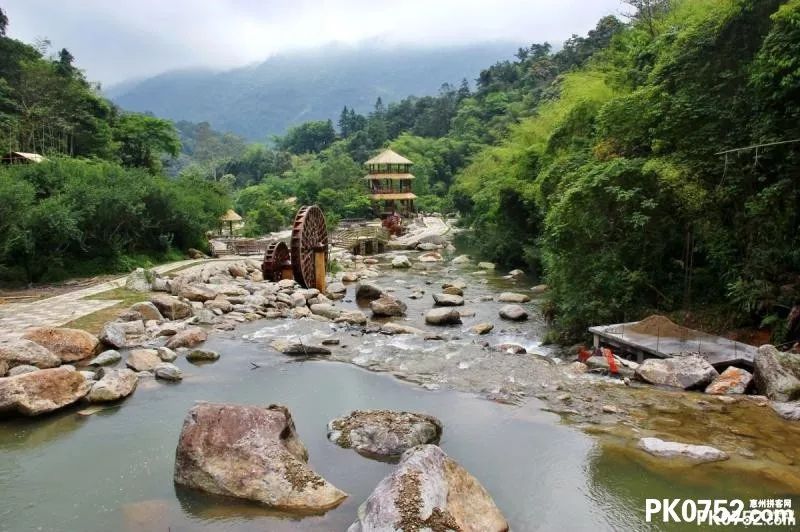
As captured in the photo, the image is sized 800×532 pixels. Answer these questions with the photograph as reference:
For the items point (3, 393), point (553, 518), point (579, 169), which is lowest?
point (553, 518)

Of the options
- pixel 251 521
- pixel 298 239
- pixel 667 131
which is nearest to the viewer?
pixel 251 521

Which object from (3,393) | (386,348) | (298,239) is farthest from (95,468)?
(298,239)

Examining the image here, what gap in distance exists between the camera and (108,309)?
14867mm

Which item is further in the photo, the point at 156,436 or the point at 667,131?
the point at 667,131

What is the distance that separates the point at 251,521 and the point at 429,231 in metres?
37.4

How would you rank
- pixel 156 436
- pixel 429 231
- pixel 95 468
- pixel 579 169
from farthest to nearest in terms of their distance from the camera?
pixel 429 231, pixel 579 169, pixel 156 436, pixel 95 468

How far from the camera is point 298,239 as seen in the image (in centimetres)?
2112

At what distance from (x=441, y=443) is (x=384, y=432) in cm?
84

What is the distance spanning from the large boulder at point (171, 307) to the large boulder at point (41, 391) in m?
5.42

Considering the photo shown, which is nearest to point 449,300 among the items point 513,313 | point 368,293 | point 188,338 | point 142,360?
point 513,313

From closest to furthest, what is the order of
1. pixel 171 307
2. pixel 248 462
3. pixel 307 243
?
1. pixel 248 462
2. pixel 171 307
3. pixel 307 243

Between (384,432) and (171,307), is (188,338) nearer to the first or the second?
(171,307)

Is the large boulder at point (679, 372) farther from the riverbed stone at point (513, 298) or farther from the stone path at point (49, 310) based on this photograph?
the stone path at point (49, 310)

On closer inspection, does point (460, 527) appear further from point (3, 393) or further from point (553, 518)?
point (3, 393)
